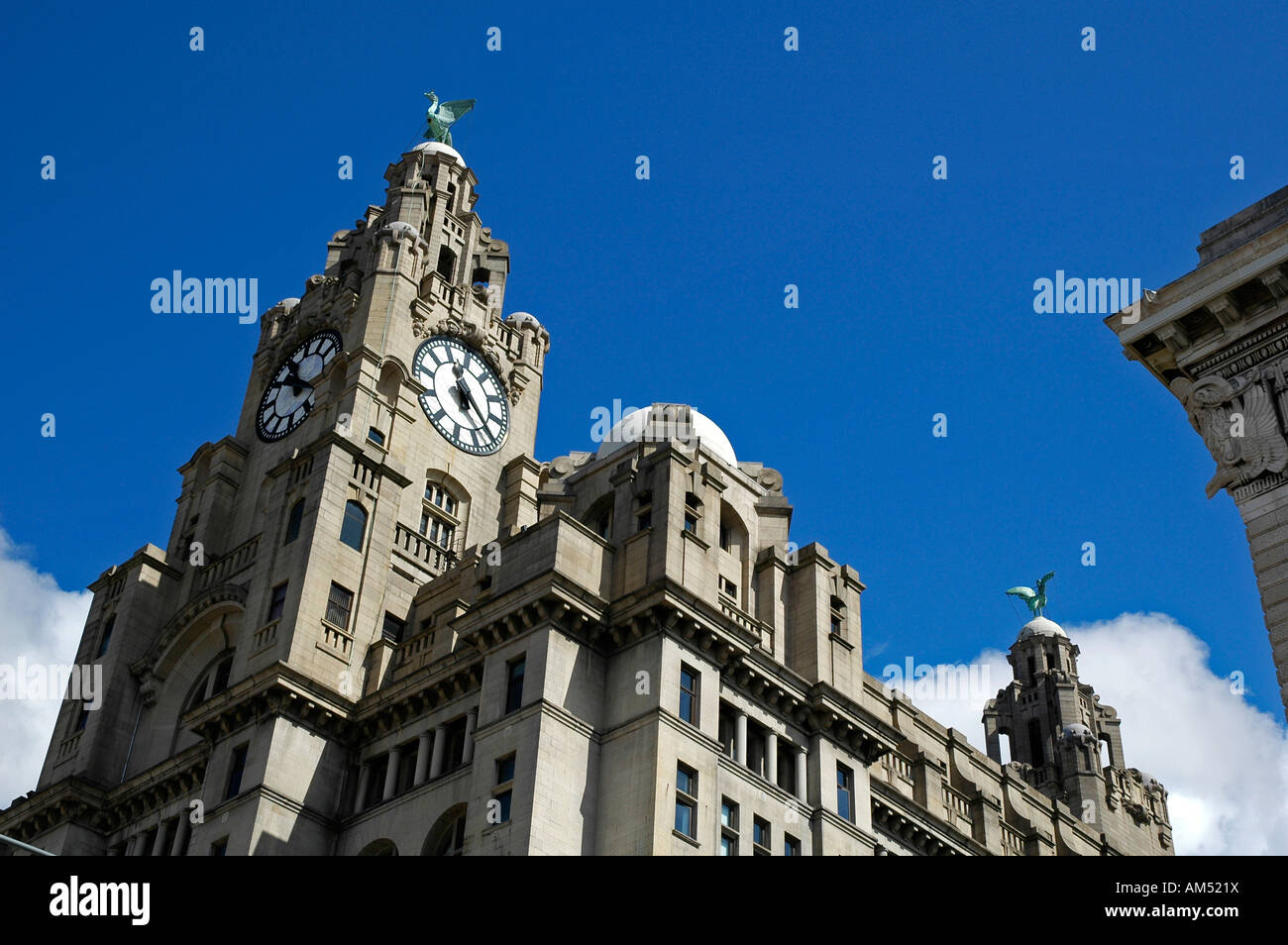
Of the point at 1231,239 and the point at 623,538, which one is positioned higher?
the point at 623,538

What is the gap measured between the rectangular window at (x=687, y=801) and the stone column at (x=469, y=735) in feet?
21.9

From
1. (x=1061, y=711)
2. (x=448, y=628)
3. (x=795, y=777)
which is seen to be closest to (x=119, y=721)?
(x=448, y=628)

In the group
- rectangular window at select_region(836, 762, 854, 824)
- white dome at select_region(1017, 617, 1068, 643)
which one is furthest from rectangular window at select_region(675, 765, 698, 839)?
white dome at select_region(1017, 617, 1068, 643)

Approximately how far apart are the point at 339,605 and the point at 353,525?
3276mm

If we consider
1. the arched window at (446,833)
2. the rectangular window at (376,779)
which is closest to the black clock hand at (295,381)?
the rectangular window at (376,779)

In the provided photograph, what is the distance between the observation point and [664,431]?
60.3m

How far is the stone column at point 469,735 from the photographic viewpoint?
47.4 m

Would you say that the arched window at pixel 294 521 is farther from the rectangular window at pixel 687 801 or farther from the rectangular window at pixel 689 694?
the rectangular window at pixel 687 801

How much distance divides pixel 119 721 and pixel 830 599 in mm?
27032

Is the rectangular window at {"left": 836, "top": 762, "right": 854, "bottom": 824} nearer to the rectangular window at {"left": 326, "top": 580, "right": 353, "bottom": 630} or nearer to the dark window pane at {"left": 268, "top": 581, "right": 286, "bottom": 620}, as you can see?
the rectangular window at {"left": 326, "top": 580, "right": 353, "bottom": 630}

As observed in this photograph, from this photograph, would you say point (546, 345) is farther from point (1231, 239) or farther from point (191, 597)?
point (1231, 239)

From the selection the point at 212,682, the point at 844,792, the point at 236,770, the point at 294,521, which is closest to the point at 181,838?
the point at 236,770
